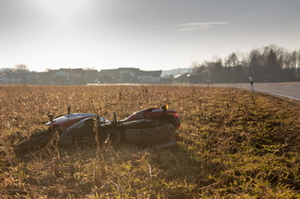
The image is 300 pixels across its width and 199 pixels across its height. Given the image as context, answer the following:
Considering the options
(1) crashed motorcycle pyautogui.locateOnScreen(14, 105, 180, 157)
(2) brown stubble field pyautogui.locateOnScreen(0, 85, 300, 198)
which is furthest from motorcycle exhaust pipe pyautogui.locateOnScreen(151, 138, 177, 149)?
(2) brown stubble field pyautogui.locateOnScreen(0, 85, 300, 198)

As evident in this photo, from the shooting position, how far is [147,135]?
4.50m

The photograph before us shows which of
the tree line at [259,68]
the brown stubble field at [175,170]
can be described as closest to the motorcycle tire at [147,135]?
the brown stubble field at [175,170]

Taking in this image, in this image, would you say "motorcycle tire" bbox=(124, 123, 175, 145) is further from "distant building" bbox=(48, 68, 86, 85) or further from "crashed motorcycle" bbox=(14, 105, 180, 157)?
"distant building" bbox=(48, 68, 86, 85)

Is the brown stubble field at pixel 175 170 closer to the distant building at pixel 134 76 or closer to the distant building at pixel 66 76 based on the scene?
the distant building at pixel 66 76

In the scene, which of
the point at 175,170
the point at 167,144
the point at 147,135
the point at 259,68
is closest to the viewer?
the point at 175,170

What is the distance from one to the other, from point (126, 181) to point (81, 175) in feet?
2.48

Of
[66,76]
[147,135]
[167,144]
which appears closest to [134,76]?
[66,76]

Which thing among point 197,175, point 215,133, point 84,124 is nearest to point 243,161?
point 197,175

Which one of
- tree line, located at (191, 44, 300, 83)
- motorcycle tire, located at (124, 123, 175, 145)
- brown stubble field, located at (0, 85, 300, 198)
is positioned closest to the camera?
brown stubble field, located at (0, 85, 300, 198)

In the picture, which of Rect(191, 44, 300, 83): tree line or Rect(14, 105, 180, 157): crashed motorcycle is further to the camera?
Rect(191, 44, 300, 83): tree line

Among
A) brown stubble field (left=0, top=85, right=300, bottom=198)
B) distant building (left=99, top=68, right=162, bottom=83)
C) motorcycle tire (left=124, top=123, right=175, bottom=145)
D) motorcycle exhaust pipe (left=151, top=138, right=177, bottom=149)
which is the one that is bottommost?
brown stubble field (left=0, top=85, right=300, bottom=198)

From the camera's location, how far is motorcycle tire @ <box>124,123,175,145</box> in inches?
177

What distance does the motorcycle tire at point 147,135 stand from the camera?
4.50m

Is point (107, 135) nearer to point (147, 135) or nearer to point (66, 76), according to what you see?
point (147, 135)
